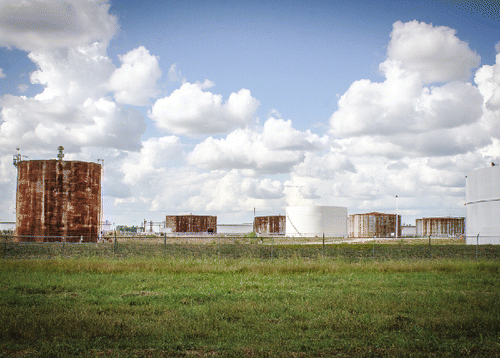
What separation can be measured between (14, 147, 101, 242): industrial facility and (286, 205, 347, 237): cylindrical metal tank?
36.6 meters

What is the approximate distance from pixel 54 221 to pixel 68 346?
119 ft

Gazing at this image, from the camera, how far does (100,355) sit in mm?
7125

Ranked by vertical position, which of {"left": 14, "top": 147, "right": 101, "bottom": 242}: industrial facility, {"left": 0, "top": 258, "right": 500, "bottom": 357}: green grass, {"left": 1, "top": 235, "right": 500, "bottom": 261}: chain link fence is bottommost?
{"left": 1, "top": 235, "right": 500, "bottom": 261}: chain link fence

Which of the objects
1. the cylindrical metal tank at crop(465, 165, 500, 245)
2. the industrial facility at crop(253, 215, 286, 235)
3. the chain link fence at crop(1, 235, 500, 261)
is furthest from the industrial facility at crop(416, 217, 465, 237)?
the chain link fence at crop(1, 235, 500, 261)

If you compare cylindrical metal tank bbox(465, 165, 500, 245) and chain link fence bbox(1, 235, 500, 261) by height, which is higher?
cylindrical metal tank bbox(465, 165, 500, 245)

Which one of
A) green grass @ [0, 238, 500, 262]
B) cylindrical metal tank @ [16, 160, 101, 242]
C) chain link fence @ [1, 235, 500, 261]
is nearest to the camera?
green grass @ [0, 238, 500, 262]

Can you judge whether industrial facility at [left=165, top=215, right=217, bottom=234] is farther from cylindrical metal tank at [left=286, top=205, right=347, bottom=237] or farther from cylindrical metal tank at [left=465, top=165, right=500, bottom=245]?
cylindrical metal tank at [left=465, top=165, right=500, bottom=245]

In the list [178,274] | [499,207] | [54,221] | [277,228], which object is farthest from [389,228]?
[178,274]

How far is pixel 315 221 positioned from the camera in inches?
2697

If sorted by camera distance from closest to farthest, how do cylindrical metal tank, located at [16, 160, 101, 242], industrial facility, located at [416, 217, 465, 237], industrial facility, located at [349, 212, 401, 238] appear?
1. cylindrical metal tank, located at [16, 160, 101, 242]
2. industrial facility, located at [349, 212, 401, 238]
3. industrial facility, located at [416, 217, 465, 237]

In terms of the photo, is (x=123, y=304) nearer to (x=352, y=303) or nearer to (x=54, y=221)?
(x=352, y=303)

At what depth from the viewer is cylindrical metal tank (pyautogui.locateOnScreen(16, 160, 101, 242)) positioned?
40.2 m

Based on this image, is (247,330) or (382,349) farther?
(247,330)

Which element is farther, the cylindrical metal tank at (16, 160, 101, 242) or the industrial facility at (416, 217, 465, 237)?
the industrial facility at (416, 217, 465, 237)
